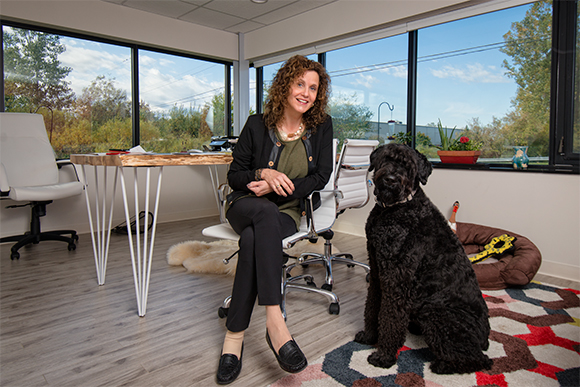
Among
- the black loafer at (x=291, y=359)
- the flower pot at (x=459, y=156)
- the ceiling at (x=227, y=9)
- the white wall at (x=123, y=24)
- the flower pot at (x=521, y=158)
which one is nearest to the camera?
the black loafer at (x=291, y=359)

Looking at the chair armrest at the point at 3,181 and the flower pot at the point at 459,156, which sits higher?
A: the flower pot at the point at 459,156

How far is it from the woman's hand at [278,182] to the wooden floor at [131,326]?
68 cm

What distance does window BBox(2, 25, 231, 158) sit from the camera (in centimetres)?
366

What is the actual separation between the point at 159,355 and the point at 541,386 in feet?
4.80

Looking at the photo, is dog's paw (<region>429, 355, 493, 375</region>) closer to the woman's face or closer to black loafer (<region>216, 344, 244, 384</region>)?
black loafer (<region>216, 344, 244, 384</region>)

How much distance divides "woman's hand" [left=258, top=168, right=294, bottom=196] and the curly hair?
30 cm

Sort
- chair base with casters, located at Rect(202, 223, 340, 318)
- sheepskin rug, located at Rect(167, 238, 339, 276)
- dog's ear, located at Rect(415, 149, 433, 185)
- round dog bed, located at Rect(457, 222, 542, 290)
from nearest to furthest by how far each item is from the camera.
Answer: dog's ear, located at Rect(415, 149, 433, 185) → chair base with casters, located at Rect(202, 223, 340, 318) → round dog bed, located at Rect(457, 222, 542, 290) → sheepskin rug, located at Rect(167, 238, 339, 276)

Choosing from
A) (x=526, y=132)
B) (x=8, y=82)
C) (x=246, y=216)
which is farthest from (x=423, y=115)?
(x=8, y=82)

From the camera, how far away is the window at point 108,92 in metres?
3.66

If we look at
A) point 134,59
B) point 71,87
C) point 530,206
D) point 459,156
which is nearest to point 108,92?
point 71,87

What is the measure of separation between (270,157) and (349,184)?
905 millimetres

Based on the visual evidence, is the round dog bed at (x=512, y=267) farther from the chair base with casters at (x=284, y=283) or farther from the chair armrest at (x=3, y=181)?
the chair armrest at (x=3, y=181)

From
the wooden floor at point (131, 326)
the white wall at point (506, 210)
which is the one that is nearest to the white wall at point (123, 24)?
the white wall at point (506, 210)

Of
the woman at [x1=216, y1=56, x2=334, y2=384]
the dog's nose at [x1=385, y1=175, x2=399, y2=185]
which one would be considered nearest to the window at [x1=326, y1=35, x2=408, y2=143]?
the woman at [x1=216, y1=56, x2=334, y2=384]
